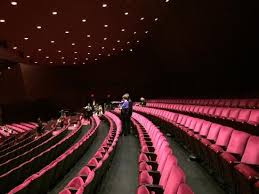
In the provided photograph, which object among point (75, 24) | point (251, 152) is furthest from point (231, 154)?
point (75, 24)

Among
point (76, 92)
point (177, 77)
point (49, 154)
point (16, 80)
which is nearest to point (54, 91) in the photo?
point (76, 92)

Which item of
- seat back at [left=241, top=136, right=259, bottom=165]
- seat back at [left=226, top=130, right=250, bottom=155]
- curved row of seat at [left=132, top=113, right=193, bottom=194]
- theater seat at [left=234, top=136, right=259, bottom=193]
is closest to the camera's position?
curved row of seat at [left=132, top=113, right=193, bottom=194]

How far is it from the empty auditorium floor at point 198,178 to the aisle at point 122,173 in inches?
10.0

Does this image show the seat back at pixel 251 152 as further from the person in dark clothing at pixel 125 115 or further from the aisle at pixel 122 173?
the person in dark clothing at pixel 125 115

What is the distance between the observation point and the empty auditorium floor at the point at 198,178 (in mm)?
1051

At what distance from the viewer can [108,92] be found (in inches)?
255

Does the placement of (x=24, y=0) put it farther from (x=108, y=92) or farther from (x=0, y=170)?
(x=108, y=92)

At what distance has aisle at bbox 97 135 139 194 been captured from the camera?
47.0 inches

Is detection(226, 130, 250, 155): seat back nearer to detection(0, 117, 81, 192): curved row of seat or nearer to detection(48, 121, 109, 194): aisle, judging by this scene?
detection(48, 121, 109, 194): aisle

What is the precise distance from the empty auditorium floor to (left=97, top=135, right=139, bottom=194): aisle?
0.25 meters

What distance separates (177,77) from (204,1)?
6.36 ft

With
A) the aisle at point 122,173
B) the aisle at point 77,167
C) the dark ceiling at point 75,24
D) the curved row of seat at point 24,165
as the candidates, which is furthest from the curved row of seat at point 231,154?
the dark ceiling at point 75,24

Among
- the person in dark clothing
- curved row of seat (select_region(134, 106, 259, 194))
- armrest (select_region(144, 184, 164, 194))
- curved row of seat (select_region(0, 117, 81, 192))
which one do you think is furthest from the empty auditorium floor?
the person in dark clothing

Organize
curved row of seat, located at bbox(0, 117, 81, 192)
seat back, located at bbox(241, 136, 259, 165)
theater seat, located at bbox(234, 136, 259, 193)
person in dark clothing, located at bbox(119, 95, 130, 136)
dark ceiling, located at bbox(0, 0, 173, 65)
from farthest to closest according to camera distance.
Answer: dark ceiling, located at bbox(0, 0, 173, 65)
person in dark clothing, located at bbox(119, 95, 130, 136)
curved row of seat, located at bbox(0, 117, 81, 192)
seat back, located at bbox(241, 136, 259, 165)
theater seat, located at bbox(234, 136, 259, 193)
